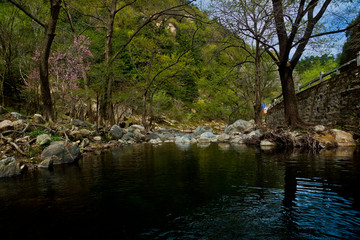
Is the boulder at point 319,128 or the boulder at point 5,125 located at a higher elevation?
the boulder at point 5,125

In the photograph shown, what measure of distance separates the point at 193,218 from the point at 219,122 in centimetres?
4002

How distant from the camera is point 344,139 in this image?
9.47 metres

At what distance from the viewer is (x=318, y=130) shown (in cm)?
1006

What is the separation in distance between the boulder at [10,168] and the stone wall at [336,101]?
12.6 meters

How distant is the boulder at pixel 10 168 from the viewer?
17.8 feet

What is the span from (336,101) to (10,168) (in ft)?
43.7

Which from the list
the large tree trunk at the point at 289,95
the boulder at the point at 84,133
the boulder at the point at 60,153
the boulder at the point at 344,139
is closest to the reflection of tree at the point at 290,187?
the boulder at the point at 344,139

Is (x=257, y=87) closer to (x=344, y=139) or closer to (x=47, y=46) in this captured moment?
(x=344, y=139)

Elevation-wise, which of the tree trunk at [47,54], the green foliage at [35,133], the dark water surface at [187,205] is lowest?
the dark water surface at [187,205]

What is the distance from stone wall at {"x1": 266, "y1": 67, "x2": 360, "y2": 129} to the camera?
30.8ft

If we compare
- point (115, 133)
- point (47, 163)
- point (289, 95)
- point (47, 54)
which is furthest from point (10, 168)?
point (289, 95)

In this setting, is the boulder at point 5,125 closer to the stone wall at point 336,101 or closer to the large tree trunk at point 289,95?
the large tree trunk at point 289,95

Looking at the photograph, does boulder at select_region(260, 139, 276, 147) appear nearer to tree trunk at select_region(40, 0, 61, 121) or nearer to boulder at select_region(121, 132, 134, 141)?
boulder at select_region(121, 132, 134, 141)

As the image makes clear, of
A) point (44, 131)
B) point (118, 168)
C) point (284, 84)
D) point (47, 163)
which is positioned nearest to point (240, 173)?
point (118, 168)
